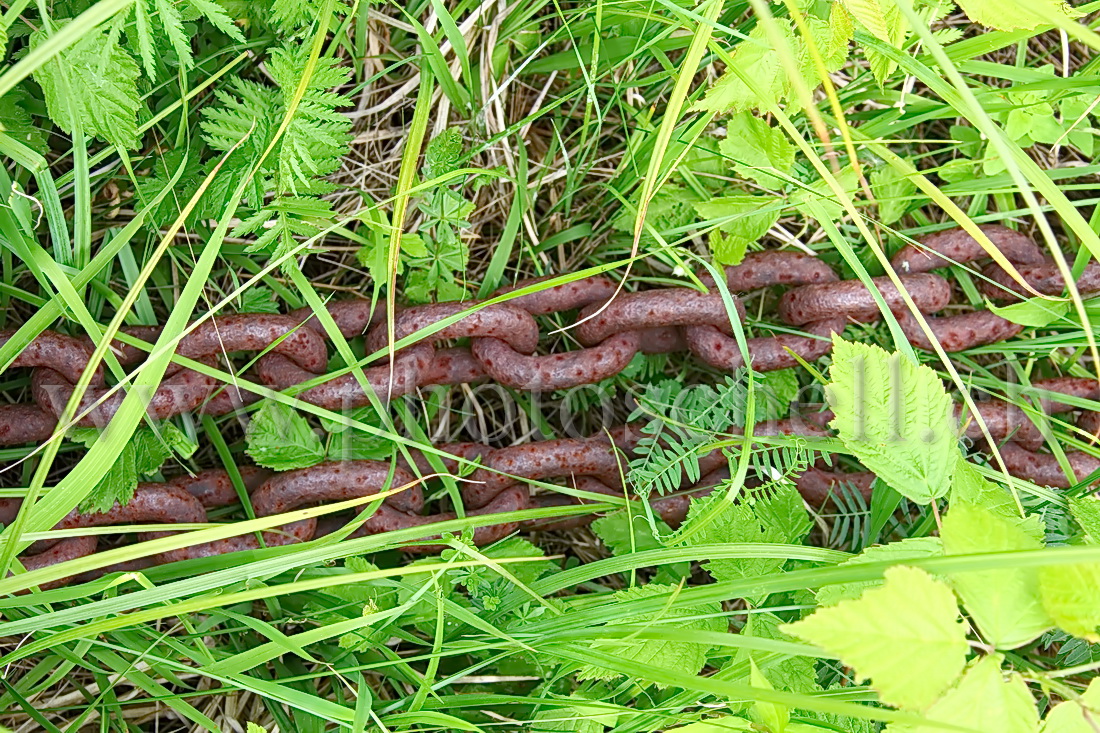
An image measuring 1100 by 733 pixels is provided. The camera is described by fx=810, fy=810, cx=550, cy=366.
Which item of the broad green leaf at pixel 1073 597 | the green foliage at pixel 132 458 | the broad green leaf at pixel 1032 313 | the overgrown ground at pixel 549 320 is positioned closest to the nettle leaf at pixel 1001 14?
the overgrown ground at pixel 549 320

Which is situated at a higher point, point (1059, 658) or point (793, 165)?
point (793, 165)

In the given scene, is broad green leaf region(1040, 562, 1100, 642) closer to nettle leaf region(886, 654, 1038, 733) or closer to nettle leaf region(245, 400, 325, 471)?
nettle leaf region(886, 654, 1038, 733)

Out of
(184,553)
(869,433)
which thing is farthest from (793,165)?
(184,553)

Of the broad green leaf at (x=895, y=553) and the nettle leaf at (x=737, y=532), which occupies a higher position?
the broad green leaf at (x=895, y=553)

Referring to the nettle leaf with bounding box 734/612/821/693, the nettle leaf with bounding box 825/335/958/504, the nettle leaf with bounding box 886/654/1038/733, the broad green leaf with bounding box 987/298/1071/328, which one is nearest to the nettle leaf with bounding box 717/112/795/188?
the nettle leaf with bounding box 825/335/958/504

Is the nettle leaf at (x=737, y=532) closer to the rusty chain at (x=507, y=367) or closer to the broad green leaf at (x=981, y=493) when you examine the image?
the rusty chain at (x=507, y=367)

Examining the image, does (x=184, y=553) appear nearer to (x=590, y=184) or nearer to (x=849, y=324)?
(x=590, y=184)
